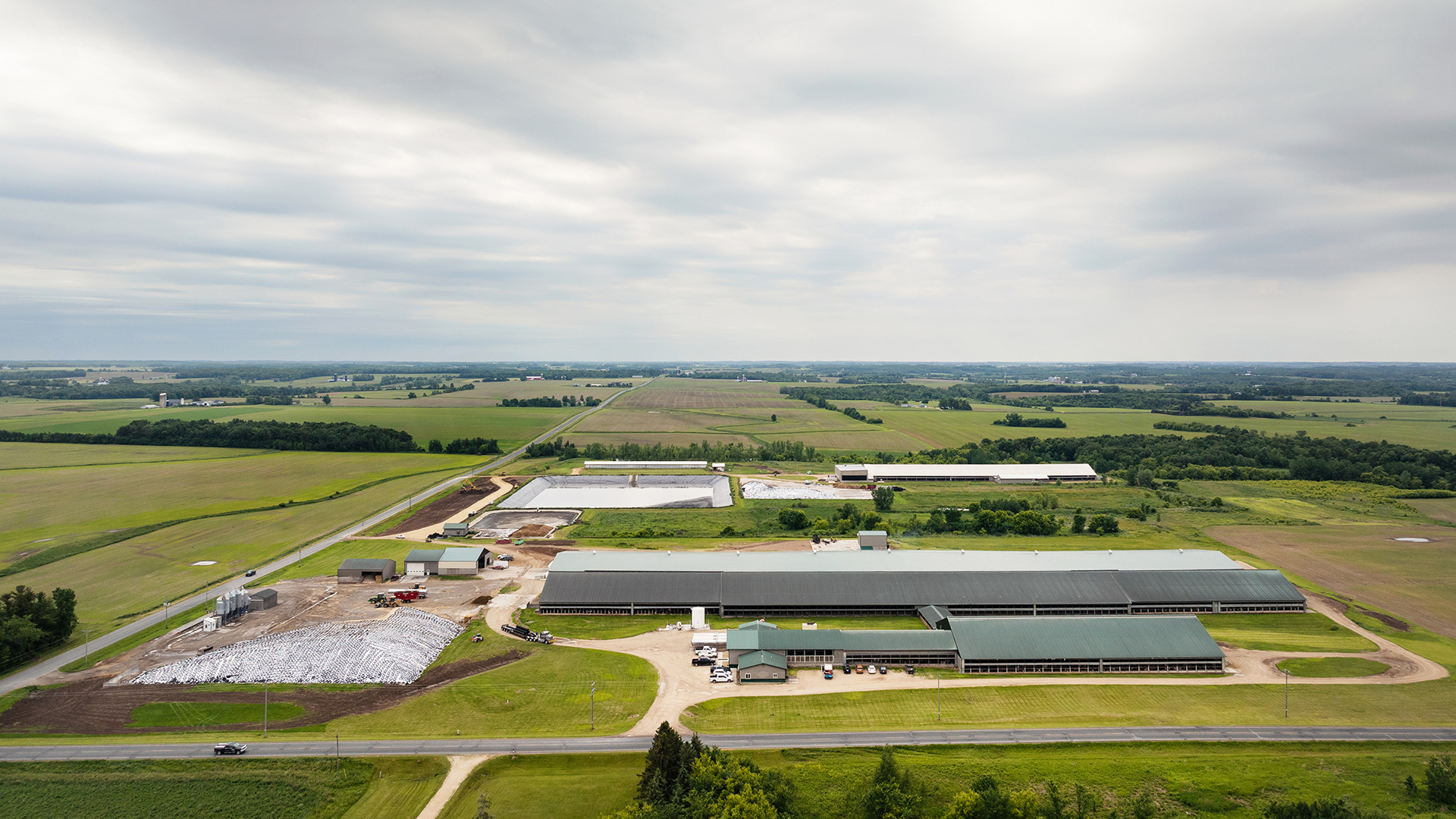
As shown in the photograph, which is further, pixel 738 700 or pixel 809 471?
pixel 809 471

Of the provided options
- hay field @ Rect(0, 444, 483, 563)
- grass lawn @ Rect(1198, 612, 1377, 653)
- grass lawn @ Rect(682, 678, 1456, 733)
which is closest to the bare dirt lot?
grass lawn @ Rect(682, 678, 1456, 733)

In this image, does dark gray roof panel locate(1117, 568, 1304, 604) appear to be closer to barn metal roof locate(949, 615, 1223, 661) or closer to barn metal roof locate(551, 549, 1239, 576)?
barn metal roof locate(551, 549, 1239, 576)

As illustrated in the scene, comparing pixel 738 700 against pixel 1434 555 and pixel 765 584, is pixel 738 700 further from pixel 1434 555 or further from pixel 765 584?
pixel 1434 555

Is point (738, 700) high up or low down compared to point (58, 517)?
down

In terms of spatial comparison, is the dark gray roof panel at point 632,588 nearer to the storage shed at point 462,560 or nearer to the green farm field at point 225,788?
the storage shed at point 462,560

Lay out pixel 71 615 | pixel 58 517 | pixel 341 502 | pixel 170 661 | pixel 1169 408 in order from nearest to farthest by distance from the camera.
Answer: pixel 170 661 < pixel 71 615 < pixel 58 517 < pixel 341 502 < pixel 1169 408

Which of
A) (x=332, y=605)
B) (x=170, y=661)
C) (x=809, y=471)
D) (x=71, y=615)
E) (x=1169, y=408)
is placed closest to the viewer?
(x=170, y=661)

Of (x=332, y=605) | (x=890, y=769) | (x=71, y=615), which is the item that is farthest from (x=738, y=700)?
(x=71, y=615)

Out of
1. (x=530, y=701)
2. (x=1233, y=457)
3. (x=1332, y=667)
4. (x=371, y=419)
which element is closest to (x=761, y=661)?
(x=530, y=701)
